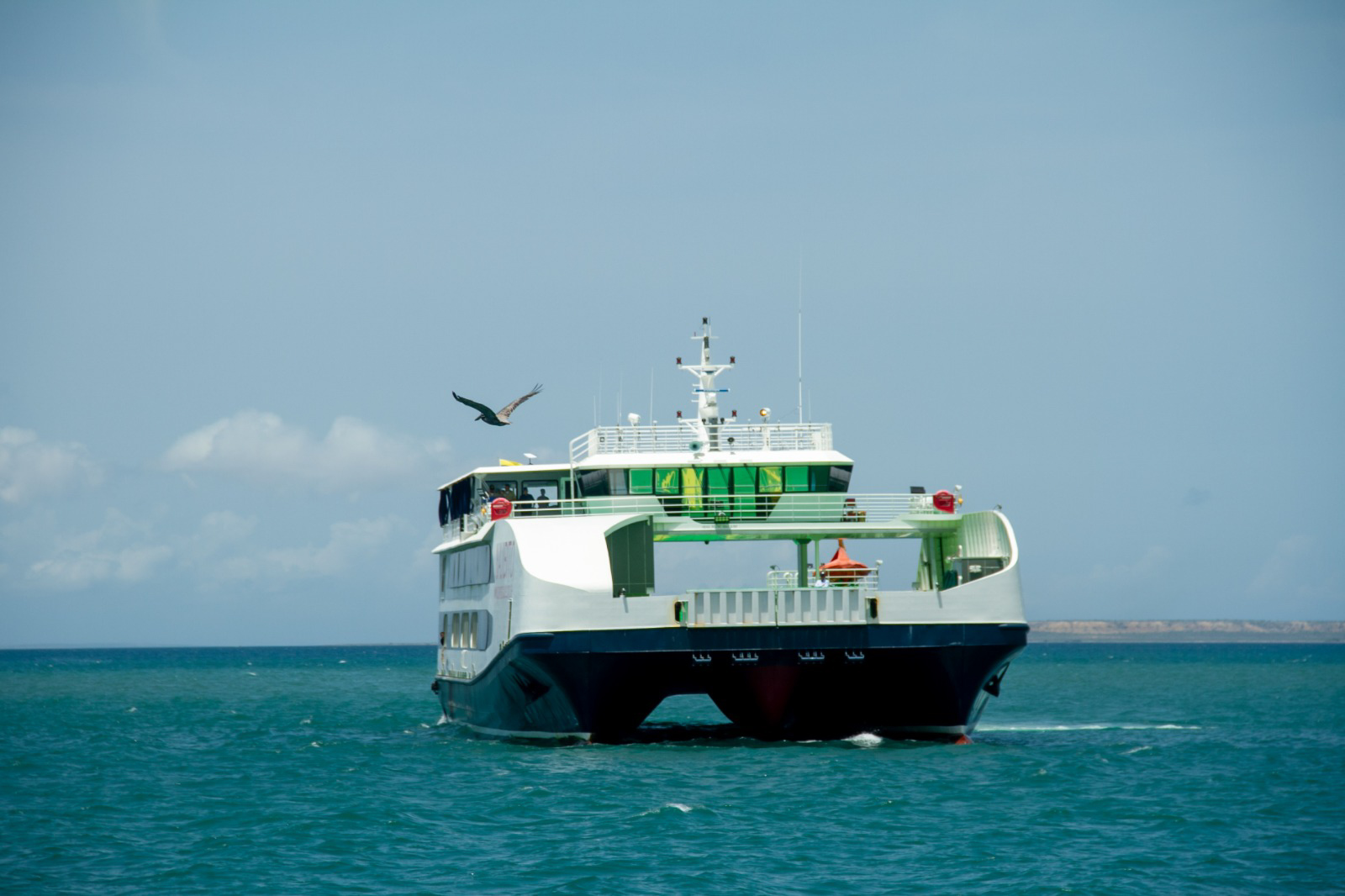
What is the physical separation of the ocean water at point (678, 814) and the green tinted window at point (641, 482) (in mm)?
5469

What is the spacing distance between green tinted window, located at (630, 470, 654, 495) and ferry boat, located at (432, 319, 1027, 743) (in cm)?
4

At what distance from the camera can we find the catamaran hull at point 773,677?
100.0ft

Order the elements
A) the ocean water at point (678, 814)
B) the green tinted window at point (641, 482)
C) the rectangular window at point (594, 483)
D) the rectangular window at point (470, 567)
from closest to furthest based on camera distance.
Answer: the ocean water at point (678, 814) → the green tinted window at point (641, 482) → the rectangular window at point (594, 483) → the rectangular window at point (470, 567)

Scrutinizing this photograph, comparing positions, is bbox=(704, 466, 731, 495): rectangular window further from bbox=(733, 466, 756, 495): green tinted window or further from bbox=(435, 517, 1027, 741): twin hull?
bbox=(435, 517, 1027, 741): twin hull

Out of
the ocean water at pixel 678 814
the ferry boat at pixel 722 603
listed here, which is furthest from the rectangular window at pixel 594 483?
the ocean water at pixel 678 814

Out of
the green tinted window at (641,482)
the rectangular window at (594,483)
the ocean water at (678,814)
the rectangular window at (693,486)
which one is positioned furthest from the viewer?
the rectangular window at (594,483)

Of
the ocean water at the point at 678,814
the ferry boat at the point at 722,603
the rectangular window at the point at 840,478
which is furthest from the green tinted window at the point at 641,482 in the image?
the ocean water at the point at 678,814

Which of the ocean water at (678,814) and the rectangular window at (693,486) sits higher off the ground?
the rectangular window at (693,486)

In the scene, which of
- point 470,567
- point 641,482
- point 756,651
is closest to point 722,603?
point 756,651

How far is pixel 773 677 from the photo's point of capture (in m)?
31.7

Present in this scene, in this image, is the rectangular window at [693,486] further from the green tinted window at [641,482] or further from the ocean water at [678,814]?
the ocean water at [678,814]

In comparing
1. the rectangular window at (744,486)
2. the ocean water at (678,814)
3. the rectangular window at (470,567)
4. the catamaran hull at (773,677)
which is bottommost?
the ocean water at (678,814)

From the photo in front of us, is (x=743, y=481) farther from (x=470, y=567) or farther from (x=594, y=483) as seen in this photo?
(x=470, y=567)

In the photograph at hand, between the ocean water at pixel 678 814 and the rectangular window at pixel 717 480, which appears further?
the rectangular window at pixel 717 480
